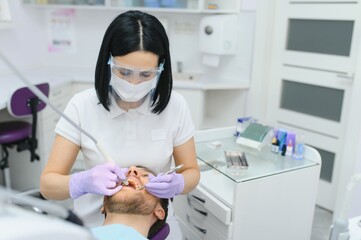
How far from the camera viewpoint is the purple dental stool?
7.66 ft

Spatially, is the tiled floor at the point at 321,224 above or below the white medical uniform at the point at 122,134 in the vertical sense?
below

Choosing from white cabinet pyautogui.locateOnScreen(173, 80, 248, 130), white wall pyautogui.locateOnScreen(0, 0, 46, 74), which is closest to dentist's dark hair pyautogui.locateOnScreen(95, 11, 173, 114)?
white cabinet pyautogui.locateOnScreen(173, 80, 248, 130)

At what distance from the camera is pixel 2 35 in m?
3.10

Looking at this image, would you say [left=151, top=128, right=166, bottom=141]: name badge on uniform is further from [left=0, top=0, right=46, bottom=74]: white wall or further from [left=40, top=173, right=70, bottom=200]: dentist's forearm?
[left=0, top=0, right=46, bottom=74]: white wall

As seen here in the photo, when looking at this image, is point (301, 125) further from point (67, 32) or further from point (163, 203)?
point (67, 32)

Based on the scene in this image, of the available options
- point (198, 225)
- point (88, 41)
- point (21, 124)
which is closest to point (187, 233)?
point (198, 225)

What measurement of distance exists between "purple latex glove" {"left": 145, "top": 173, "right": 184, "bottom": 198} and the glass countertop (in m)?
0.30

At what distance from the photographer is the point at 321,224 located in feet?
8.48

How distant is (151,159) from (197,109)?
5.51 feet

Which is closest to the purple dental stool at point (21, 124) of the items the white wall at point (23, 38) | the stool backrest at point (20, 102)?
the stool backrest at point (20, 102)

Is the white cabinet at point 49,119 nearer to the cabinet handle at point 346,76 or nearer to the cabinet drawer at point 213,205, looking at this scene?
the cabinet drawer at point 213,205

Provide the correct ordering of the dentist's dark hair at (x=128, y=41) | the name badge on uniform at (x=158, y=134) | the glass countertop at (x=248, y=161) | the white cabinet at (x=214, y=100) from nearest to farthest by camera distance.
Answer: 1. the dentist's dark hair at (x=128, y=41)
2. the name badge on uniform at (x=158, y=134)
3. the glass countertop at (x=248, y=161)
4. the white cabinet at (x=214, y=100)

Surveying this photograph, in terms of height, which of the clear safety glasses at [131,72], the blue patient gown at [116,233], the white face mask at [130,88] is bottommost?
the blue patient gown at [116,233]

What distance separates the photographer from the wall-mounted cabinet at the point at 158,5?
312 centimetres
